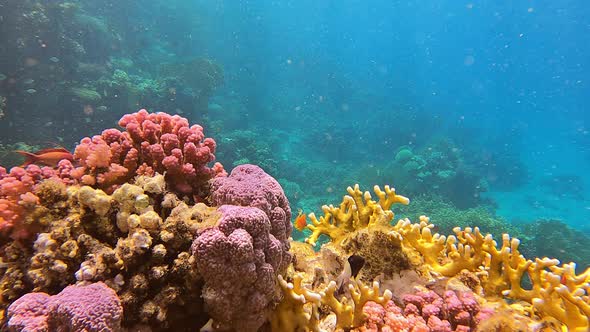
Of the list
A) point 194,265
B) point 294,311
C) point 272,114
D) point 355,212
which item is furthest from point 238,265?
point 272,114

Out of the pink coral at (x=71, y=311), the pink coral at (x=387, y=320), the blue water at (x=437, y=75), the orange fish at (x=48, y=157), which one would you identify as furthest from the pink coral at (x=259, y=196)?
the blue water at (x=437, y=75)

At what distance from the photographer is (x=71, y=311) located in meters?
1.41

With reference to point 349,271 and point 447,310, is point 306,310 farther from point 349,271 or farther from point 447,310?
point 447,310

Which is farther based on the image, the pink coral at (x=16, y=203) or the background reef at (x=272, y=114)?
the background reef at (x=272, y=114)

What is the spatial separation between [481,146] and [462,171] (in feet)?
46.1

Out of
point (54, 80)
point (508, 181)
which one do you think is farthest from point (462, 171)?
point (54, 80)

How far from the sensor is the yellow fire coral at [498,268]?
2.21 metres

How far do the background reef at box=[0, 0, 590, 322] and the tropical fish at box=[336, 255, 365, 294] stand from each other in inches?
63.3

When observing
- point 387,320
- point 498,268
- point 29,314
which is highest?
point 498,268

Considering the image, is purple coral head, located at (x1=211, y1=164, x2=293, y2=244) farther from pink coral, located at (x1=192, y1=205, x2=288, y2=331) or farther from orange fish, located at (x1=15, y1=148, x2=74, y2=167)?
orange fish, located at (x1=15, y1=148, x2=74, y2=167)

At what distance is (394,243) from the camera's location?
9.77 feet

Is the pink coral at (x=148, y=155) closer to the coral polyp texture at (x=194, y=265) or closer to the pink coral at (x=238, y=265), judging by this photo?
the coral polyp texture at (x=194, y=265)

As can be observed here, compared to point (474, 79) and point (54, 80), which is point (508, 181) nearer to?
point (54, 80)

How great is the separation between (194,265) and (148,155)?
123 centimetres
